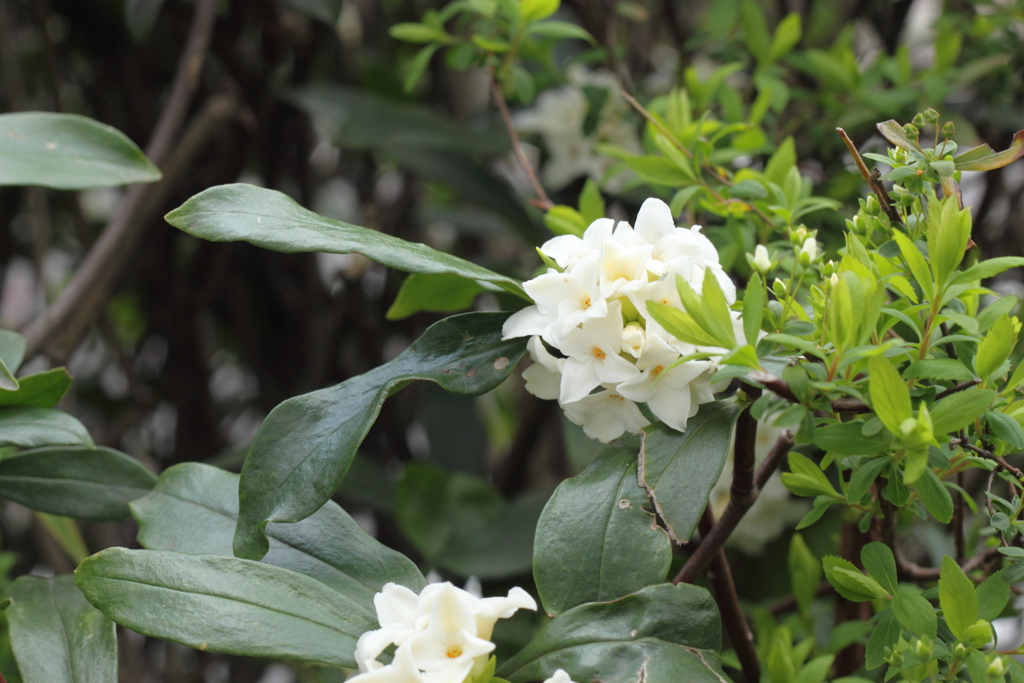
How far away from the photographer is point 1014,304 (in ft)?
1.37

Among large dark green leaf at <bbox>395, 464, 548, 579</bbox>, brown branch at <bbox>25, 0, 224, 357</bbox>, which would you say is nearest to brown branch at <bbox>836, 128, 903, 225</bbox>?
large dark green leaf at <bbox>395, 464, 548, 579</bbox>

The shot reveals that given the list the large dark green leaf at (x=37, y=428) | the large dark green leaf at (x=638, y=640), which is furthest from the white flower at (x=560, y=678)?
the large dark green leaf at (x=37, y=428)

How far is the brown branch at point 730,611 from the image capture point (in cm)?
54

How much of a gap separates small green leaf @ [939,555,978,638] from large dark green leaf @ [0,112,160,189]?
609mm

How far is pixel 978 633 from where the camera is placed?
408mm

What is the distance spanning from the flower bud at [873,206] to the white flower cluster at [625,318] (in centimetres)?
9

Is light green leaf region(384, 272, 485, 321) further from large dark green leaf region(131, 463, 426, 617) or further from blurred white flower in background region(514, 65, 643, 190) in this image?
blurred white flower in background region(514, 65, 643, 190)

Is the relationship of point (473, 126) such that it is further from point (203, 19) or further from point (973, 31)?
point (973, 31)

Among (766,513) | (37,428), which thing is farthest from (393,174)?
(37,428)

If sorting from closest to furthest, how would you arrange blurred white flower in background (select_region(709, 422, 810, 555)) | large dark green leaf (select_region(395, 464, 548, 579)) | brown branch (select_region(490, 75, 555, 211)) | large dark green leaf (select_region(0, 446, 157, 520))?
large dark green leaf (select_region(0, 446, 157, 520))
brown branch (select_region(490, 75, 555, 211))
blurred white flower in background (select_region(709, 422, 810, 555))
large dark green leaf (select_region(395, 464, 548, 579))

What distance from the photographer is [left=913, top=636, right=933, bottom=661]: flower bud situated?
388mm

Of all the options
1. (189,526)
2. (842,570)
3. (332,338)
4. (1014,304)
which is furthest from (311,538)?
(332,338)

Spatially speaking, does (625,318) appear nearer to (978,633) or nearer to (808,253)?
(808,253)

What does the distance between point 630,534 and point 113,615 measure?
0.88ft
